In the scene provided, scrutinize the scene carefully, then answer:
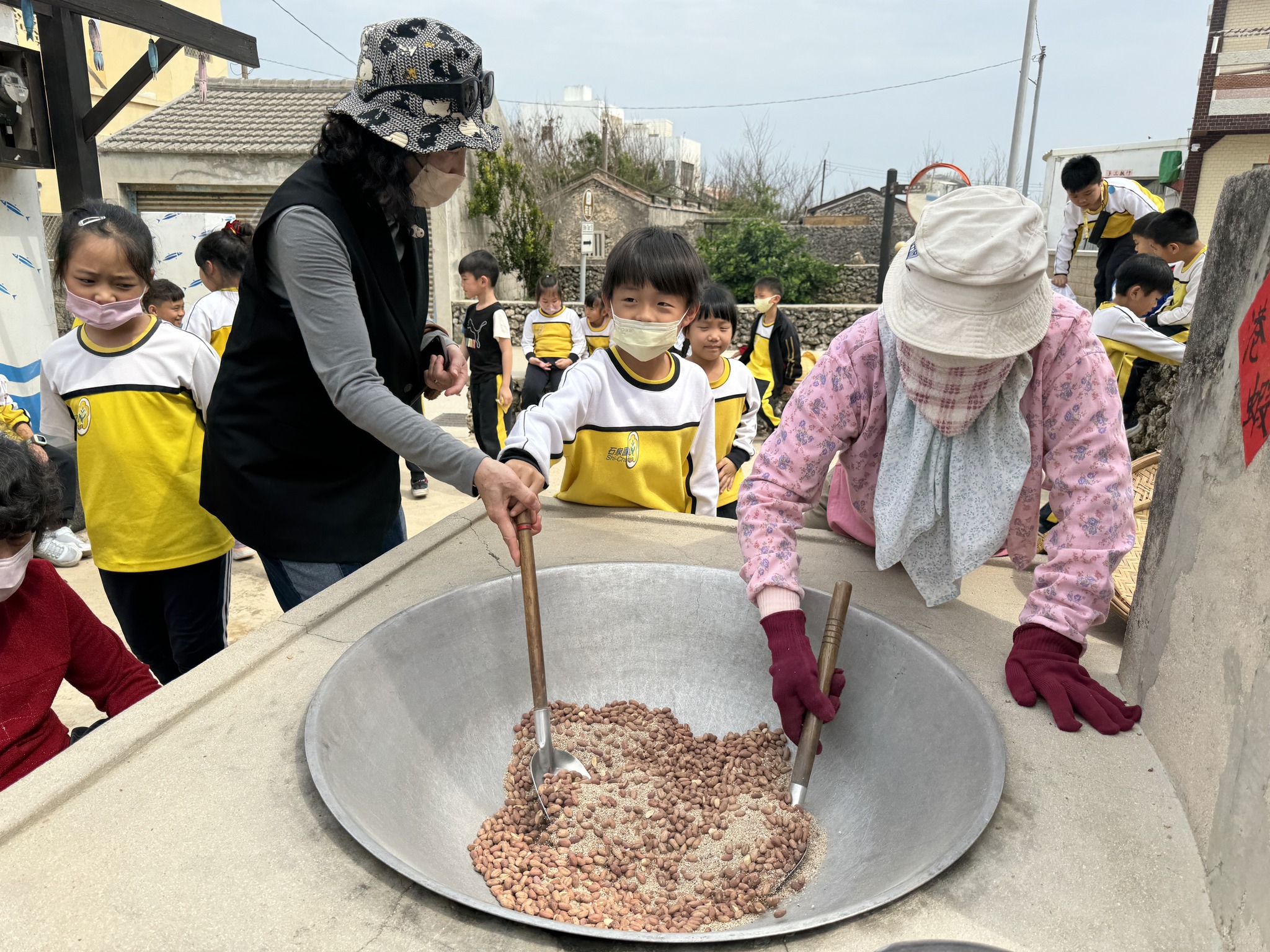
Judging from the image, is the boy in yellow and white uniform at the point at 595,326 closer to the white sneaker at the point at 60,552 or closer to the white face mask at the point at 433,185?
the white sneaker at the point at 60,552

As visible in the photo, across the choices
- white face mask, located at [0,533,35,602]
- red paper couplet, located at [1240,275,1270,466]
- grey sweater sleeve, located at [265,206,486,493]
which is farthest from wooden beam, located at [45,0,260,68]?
red paper couplet, located at [1240,275,1270,466]

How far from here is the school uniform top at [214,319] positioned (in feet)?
11.0

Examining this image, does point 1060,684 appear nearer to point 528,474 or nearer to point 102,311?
point 528,474

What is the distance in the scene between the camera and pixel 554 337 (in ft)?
21.7

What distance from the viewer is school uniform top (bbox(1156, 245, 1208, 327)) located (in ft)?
12.4

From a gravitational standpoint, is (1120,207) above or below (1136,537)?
above

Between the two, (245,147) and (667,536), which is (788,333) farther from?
(245,147)

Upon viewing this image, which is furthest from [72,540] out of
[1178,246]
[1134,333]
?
[1178,246]

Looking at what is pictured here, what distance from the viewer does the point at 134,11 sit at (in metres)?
4.12

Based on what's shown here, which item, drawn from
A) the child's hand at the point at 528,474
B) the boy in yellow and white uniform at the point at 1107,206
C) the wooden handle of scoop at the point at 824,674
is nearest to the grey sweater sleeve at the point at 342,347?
the child's hand at the point at 528,474

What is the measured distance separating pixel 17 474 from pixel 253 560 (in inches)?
111

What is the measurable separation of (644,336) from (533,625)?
0.96 meters

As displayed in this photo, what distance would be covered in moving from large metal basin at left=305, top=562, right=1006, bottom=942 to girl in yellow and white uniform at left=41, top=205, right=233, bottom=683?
0.94 m

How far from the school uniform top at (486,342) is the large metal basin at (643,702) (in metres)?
4.25
